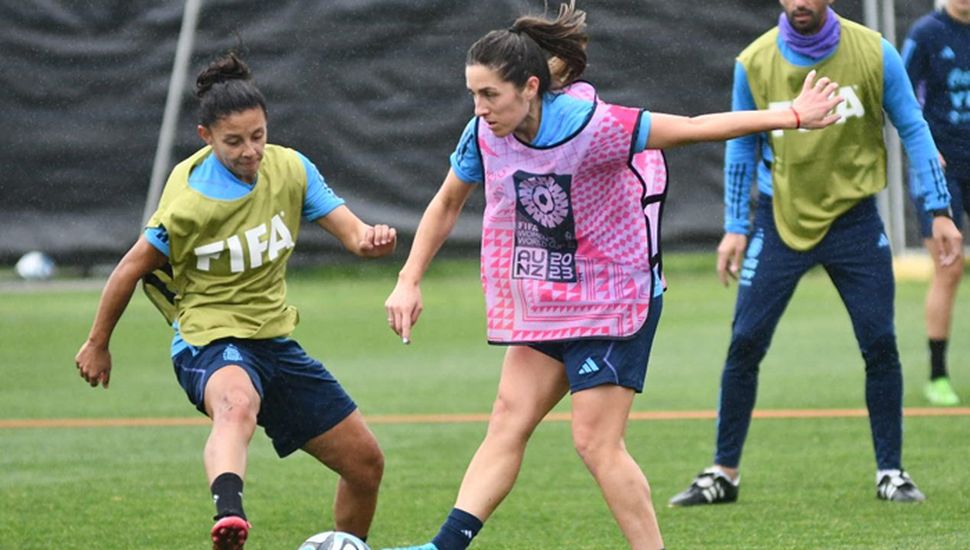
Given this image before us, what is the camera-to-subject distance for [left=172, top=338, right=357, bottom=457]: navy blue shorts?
533 cm

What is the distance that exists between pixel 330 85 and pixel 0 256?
9.28ft

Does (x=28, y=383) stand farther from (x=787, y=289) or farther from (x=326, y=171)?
(x=787, y=289)

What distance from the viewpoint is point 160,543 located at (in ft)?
19.5

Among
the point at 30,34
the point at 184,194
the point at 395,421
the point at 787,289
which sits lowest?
the point at 395,421

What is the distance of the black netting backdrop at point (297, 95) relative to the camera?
44.2 ft

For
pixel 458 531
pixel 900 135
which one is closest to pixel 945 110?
pixel 900 135

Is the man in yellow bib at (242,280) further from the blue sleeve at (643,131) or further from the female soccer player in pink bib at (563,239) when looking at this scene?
the blue sleeve at (643,131)

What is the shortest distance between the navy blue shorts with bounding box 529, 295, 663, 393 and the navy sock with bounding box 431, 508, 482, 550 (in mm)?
467

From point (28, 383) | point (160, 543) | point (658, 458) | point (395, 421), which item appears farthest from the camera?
point (28, 383)

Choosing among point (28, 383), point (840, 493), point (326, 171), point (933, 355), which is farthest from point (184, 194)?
point (326, 171)

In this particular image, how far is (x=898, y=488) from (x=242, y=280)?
99.5 inches

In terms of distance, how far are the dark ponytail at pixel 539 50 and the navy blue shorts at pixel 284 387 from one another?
44.2 inches

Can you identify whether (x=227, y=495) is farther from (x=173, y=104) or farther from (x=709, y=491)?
(x=173, y=104)

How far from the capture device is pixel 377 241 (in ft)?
17.7
